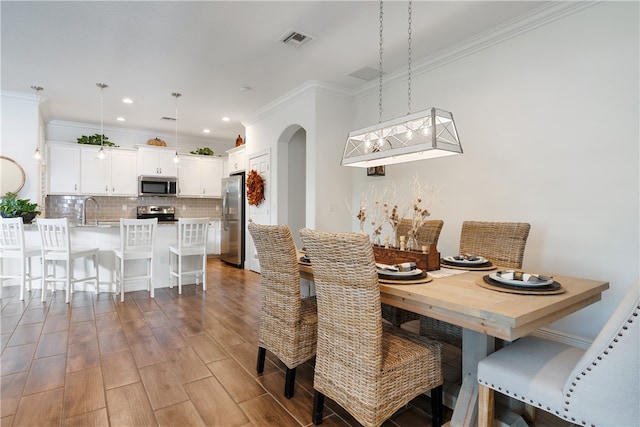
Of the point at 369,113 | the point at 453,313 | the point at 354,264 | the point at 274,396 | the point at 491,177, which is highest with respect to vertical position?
the point at 369,113

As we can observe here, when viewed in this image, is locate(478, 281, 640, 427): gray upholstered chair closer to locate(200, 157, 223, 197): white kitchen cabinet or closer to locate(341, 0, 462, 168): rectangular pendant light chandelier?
locate(341, 0, 462, 168): rectangular pendant light chandelier

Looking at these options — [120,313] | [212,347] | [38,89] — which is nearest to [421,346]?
[212,347]

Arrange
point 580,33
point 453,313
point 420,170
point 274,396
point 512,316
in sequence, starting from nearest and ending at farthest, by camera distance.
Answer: point 512,316, point 453,313, point 274,396, point 580,33, point 420,170

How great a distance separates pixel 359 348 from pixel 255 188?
425 centimetres

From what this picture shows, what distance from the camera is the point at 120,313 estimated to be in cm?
347

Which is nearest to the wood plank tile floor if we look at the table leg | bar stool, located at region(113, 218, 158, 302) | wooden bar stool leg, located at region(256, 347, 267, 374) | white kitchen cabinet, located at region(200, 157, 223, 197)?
wooden bar stool leg, located at region(256, 347, 267, 374)

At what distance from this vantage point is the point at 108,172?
254 inches

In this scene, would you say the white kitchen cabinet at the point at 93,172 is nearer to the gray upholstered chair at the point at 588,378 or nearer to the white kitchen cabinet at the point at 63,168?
the white kitchen cabinet at the point at 63,168

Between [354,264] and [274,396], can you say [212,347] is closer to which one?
[274,396]

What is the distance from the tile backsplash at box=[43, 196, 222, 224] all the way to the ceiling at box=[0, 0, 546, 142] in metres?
2.36

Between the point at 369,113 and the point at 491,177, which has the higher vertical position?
the point at 369,113

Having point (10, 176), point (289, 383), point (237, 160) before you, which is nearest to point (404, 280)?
point (289, 383)

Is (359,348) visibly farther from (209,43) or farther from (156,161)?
(156,161)

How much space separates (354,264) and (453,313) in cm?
46
